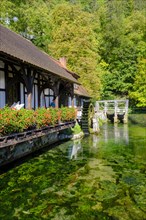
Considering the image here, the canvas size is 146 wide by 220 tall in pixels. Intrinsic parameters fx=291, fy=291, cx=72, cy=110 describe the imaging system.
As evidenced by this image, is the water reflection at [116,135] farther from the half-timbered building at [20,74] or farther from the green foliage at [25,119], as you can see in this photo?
the half-timbered building at [20,74]

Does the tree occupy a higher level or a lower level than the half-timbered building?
higher

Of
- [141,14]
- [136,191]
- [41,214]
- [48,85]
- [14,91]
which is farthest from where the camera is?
[141,14]

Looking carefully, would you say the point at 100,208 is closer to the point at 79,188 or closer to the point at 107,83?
the point at 79,188

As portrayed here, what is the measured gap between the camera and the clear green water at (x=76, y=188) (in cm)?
700

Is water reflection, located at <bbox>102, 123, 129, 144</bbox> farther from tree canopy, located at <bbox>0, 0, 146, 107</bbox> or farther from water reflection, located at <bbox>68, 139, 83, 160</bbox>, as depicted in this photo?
tree canopy, located at <bbox>0, 0, 146, 107</bbox>

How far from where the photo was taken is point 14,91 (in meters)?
15.4

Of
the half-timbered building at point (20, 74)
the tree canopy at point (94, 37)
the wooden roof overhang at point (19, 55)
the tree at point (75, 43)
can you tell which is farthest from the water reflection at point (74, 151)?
the tree canopy at point (94, 37)

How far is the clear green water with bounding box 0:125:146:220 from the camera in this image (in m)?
7.00

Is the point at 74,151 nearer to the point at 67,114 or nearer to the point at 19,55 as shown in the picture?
the point at 67,114

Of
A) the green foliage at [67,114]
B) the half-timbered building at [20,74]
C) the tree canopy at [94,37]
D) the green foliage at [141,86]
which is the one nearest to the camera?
the half-timbered building at [20,74]

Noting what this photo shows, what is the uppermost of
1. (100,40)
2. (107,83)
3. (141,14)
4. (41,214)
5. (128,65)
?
(141,14)

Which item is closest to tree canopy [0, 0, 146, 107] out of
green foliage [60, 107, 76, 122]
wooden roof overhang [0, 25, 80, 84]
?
green foliage [60, 107, 76, 122]

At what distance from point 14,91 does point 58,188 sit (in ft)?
25.8

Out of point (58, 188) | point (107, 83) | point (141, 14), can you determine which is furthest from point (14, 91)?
point (141, 14)
